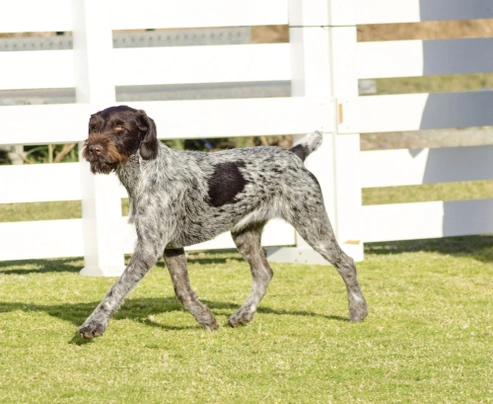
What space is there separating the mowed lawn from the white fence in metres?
0.45

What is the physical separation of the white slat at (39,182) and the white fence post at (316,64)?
1885 millimetres

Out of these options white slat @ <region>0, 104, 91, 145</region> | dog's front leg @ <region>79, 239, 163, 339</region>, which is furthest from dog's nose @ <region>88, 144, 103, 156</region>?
white slat @ <region>0, 104, 91, 145</region>

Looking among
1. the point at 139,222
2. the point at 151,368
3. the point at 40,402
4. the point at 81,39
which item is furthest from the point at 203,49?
the point at 40,402

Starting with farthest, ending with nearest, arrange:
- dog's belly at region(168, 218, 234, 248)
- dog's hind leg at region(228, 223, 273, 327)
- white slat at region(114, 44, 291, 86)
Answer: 1. white slat at region(114, 44, 291, 86)
2. dog's hind leg at region(228, 223, 273, 327)
3. dog's belly at region(168, 218, 234, 248)

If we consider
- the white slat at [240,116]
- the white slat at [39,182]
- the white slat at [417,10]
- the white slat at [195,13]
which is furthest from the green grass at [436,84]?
the white slat at [39,182]

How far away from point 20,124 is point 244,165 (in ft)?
7.99

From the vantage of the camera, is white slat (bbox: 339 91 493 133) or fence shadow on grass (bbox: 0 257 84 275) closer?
white slat (bbox: 339 91 493 133)

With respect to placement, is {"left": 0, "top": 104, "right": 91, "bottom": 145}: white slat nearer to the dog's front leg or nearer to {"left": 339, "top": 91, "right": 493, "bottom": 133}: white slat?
{"left": 339, "top": 91, "right": 493, "bottom": 133}: white slat

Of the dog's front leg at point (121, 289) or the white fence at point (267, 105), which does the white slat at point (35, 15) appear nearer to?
the white fence at point (267, 105)

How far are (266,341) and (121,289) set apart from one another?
0.87 metres

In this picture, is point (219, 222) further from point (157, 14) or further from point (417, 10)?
point (417, 10)

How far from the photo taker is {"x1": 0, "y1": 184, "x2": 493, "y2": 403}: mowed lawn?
4.86 metres

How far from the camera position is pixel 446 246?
386 inches

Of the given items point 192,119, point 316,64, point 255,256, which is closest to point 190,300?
point 255,256
